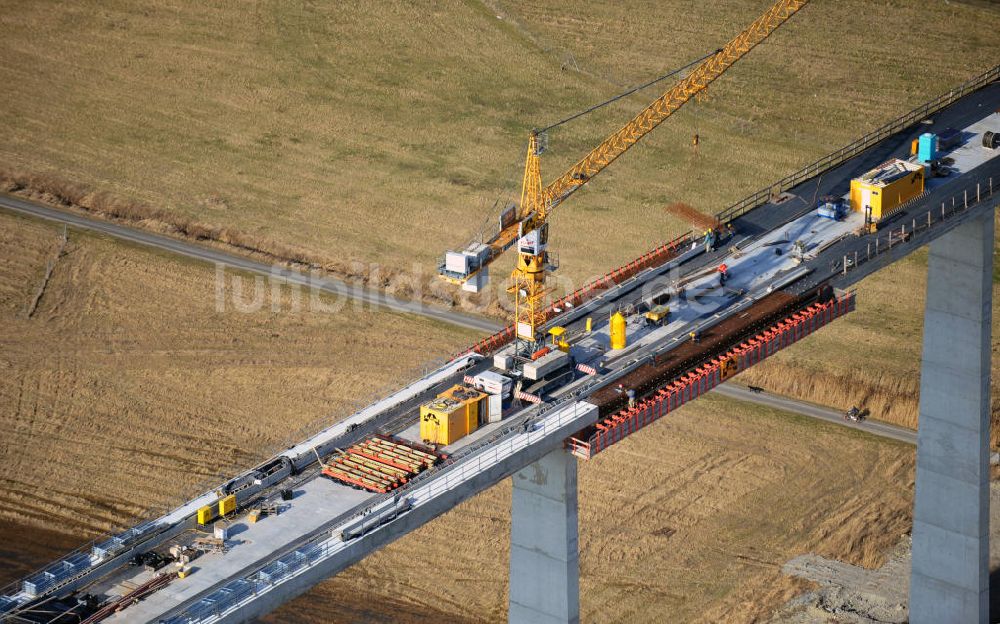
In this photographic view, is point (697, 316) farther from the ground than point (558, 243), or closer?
closer

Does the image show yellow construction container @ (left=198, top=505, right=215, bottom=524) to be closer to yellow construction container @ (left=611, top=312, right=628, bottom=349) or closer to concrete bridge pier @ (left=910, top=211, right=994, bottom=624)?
yellow construction container @ (left=611, top=312, right=628, bottom=349)

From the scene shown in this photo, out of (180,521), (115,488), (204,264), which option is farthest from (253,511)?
(204,264)

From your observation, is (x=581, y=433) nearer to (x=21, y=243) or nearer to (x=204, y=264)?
(x=204, y=264)

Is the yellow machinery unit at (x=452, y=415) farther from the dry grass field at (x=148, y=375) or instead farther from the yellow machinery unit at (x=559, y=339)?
the dry grass field at (x=148, y=375)

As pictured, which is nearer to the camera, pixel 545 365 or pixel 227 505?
pixel 227 505

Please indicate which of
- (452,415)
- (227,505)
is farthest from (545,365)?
(227,505)

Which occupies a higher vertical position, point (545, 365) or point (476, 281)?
point (476, 281)

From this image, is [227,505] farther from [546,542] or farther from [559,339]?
[559,339]
